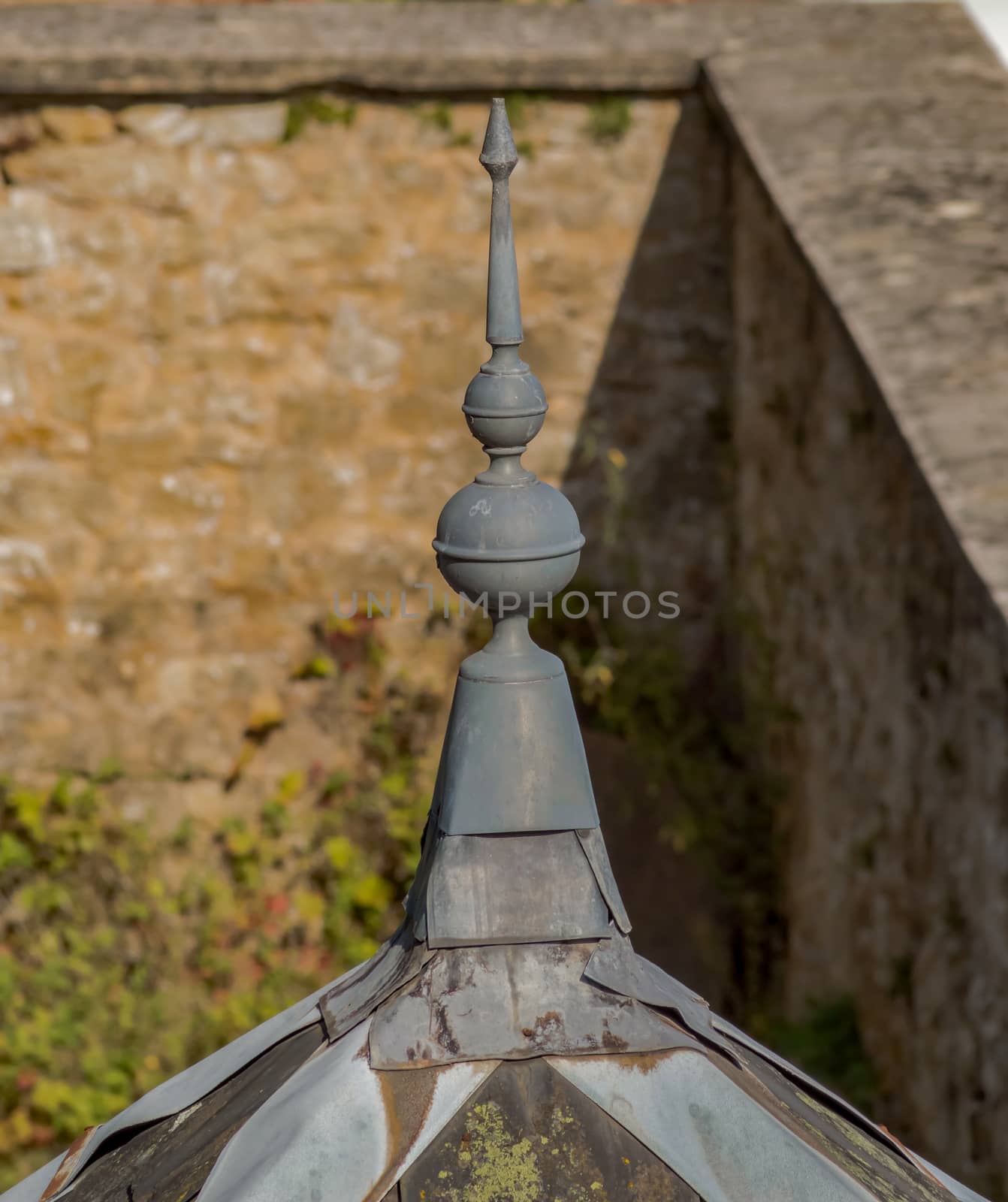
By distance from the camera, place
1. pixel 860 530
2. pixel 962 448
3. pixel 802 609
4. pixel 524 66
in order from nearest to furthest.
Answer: pixel 962 448 → pixel 860 530 → pixel 802 609 → pixel 524 66

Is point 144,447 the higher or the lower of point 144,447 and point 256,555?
the higher

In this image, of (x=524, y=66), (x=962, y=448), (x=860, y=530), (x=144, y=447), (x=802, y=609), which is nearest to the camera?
(x=962, y=448)

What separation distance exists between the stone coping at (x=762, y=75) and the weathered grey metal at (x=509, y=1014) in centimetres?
217

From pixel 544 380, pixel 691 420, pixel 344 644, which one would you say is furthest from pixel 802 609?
pixel 344 644

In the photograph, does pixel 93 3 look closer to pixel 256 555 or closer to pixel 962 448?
pixel 256 555

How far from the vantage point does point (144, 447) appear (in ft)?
14.2

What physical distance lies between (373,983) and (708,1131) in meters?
0.33

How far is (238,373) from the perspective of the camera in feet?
14.1

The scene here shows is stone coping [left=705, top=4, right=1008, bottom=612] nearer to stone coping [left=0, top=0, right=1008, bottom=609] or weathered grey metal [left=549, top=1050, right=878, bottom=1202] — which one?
stone coping [left=0, top=0, right=1008, bottom=609]

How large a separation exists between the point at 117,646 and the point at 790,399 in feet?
8.02

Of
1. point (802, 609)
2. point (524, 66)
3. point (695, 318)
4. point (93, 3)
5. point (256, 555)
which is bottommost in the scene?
point (802, 609)

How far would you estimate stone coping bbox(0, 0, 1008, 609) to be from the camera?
10.3ft

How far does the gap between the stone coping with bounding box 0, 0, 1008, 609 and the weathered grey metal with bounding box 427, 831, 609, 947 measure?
6.86 ft

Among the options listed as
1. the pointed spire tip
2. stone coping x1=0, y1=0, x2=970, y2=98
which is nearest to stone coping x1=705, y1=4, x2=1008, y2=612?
stone coping x1=0, y1=0, x2=970, y2=98
